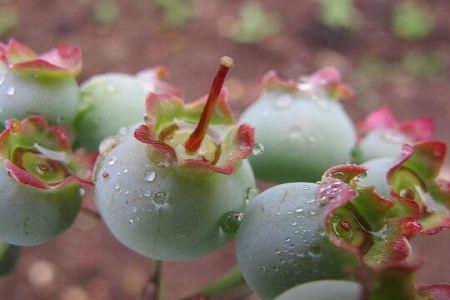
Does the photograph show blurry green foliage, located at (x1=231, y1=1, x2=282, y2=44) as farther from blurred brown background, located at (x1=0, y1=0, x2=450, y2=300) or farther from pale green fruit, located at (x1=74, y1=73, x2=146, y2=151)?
pale green fruit, located at (x1=74, y1=73, x2=146, y2=151)

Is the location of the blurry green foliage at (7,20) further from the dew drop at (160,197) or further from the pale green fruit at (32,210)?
the dew drop at (160,197)

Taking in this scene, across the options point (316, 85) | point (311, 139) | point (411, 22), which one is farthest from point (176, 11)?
point (311, 139)

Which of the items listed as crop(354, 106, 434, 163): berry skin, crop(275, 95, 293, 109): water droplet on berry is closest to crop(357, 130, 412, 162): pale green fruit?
crop(354, 106, 434, 163): berry skin

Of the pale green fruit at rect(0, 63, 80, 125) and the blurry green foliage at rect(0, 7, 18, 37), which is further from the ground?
the pale green fruit at rect(0, 63, 80, 125)

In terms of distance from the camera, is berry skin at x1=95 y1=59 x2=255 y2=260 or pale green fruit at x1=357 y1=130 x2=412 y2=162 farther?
pale green fruit at x1=357 y1=130 x2=412 y2=162

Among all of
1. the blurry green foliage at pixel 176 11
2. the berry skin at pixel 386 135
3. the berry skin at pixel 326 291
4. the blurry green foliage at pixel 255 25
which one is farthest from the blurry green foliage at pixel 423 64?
the berry skin at pixel 326 291

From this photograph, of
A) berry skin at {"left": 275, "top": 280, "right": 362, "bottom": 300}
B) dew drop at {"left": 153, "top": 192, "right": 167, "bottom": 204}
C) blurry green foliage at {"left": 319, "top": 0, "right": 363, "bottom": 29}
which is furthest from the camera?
blurry green foliage at {"left": 319, "top": 0, "right": 363, "bottom": 29}
